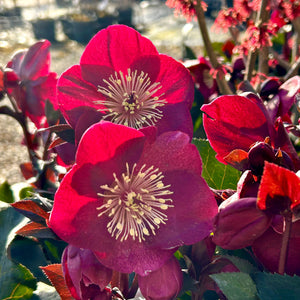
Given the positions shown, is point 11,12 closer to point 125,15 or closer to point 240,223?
point 125,15

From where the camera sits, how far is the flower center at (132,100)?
0.38m

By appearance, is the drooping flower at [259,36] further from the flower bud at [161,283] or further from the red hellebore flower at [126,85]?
the flower bud at [161,283]

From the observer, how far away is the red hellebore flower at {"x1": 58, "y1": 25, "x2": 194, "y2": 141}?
14.6 inches

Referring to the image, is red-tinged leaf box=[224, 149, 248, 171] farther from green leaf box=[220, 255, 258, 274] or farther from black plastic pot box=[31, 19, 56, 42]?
black plastic pot box=[31, 19, 56, 42]

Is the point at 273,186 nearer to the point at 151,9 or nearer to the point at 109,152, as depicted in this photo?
the point at 109,152

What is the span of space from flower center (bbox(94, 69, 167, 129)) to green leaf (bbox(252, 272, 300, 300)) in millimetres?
156

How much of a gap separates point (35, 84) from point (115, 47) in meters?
0.23

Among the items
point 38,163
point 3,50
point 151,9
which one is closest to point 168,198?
point 38,163

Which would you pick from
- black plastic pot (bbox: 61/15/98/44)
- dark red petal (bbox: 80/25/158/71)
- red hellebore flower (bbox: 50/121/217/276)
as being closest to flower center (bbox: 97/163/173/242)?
red hellebore flower (bbox: 50/121/217/276)

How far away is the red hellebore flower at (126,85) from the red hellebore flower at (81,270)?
0.10m

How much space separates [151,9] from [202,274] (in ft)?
27.3

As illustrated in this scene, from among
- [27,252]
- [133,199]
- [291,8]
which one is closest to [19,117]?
[27,252]

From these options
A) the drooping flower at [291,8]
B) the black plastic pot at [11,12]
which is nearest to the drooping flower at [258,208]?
the drooping flower at [291,8]

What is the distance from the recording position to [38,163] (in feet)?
1.76
